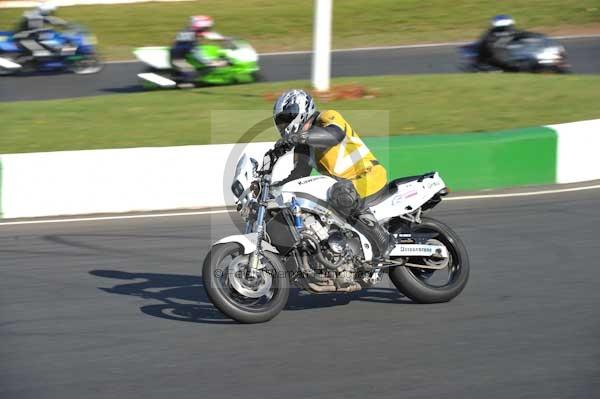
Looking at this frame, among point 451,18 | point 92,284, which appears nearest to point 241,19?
point 451,18

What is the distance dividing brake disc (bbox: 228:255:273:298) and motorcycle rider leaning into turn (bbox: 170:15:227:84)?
1232 centimetres

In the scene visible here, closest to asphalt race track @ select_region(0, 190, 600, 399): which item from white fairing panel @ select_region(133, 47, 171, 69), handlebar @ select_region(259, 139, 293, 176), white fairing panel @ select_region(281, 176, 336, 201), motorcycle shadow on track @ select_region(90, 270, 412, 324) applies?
motorcycle shadow on track @ select_region(90, 270, 412, 324)

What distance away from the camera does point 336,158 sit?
684 centimetres

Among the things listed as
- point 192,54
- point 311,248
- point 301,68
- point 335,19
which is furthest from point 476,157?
point 335,19

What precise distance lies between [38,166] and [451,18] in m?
19.4

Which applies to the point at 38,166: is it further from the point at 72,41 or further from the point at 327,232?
the point at 72,41

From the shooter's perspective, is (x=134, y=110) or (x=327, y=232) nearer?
(x=327, y=232)

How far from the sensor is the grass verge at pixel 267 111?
41.7 ft

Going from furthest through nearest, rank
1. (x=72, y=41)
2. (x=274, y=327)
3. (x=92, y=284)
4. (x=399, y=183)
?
(x=72, y=41) → (x=92, y=284) → (x=399, y=183) → (x=274, y=327)

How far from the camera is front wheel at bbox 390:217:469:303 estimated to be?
22.8 feet

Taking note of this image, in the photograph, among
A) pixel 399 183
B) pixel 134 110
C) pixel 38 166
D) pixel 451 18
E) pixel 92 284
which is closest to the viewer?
pixel 399 183

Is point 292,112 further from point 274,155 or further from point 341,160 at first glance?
point 341,160

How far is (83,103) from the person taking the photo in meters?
14.9

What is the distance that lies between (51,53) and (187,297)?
14.7 m
